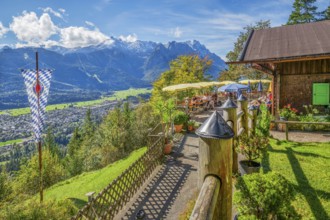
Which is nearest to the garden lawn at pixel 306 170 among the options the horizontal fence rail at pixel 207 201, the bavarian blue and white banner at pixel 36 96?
the horizontal fence rail at pixel 207 201

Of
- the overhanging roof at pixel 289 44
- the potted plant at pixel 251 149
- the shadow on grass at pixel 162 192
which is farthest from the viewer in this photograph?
the overhanging roof at pixel 289 44

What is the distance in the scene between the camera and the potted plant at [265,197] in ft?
9.70

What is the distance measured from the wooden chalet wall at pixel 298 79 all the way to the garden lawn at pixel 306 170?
4.40m

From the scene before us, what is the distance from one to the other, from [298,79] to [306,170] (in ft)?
25.7

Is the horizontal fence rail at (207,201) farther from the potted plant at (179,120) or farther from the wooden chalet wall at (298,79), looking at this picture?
the wooden chalet wall at (298,79)

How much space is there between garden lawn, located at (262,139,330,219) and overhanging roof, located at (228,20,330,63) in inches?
180

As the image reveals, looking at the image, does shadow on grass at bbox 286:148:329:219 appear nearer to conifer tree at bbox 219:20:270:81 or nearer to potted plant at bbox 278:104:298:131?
potted plant at bbox 278:104:298:131

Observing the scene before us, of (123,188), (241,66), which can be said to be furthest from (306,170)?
(241,66)

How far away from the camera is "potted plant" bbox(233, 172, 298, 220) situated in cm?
296

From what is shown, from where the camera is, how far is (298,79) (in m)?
13.4

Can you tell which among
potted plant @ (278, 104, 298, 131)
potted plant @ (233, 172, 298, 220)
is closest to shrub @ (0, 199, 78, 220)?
potted plant @ (233, 172, 298, 220)

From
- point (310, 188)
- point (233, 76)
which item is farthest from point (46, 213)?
point (233, 76)

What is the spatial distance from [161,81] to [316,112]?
112ft

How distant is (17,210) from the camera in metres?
4.62
